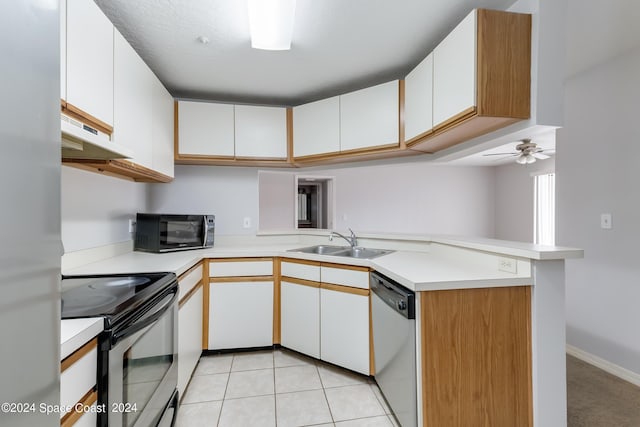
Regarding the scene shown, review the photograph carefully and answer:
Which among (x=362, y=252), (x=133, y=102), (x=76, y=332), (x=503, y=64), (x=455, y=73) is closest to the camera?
(x=76, y=332)

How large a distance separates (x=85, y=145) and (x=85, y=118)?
0.42 m

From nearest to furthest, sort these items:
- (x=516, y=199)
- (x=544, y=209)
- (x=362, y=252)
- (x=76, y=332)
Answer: (x=76, y=332), (x=362, y=252), (x=544, y=209), (x=516, y=199)

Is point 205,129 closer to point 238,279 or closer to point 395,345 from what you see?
point 238,279

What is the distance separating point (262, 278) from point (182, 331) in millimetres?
728

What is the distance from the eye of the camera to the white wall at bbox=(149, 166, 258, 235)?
109 inches

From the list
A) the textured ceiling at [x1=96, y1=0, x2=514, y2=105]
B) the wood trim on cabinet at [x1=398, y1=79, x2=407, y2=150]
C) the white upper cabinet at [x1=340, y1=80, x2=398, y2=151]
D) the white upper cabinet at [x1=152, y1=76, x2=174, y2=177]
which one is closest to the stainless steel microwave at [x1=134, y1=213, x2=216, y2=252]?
the white upper cabinet at [x1=152, y1=76, x2=174, y2=177]

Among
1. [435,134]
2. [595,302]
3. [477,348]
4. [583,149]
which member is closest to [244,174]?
[435,134]

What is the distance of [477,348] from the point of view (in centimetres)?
134

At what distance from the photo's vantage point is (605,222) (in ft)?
7.37

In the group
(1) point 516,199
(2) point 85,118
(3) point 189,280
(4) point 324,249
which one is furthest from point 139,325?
(1) point 516,199

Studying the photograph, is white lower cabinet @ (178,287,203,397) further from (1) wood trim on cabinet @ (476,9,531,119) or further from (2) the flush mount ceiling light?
(1) wood trim on cabinet @ (476,9,531,119)

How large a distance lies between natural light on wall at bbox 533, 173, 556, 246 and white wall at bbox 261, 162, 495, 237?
103 cm

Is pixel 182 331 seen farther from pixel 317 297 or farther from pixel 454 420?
pixel 454 420

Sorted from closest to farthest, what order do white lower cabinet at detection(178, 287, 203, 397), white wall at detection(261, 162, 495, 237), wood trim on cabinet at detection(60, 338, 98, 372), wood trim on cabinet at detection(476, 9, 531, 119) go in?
1. wood trim on cabinet at detection(60, 338, 98, 372)
2. wood trim on cabinet at detection(476, 9, 531, 119)
3. white lower cabinet at detection(178, 287, 203, 397)
4. white wall at detection(261, 162, 495, 237)
